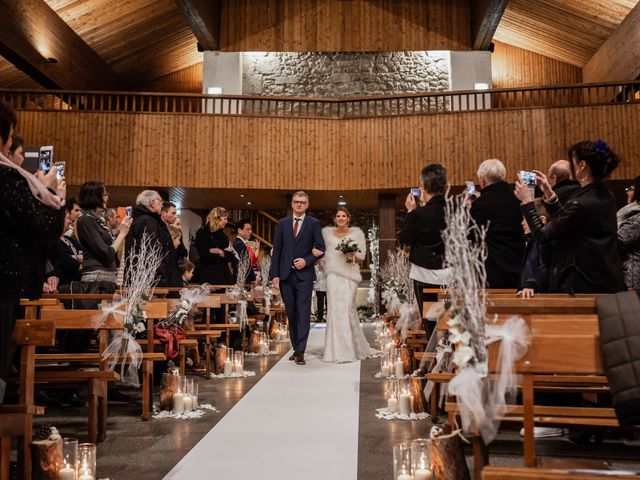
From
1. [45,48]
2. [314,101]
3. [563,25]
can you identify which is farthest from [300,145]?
[563,25]

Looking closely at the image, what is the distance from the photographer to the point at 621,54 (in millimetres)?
12336

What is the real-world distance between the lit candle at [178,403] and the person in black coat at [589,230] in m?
2.45

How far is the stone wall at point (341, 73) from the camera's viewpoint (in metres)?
15.3

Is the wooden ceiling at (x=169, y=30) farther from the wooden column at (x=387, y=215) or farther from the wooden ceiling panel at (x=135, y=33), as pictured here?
the wooden column at (x=387, y=215)

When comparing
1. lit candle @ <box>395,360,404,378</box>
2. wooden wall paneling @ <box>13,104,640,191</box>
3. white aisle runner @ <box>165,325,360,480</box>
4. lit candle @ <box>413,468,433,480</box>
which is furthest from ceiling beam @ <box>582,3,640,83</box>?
lit candle @ <box>413,468,433,480</box>

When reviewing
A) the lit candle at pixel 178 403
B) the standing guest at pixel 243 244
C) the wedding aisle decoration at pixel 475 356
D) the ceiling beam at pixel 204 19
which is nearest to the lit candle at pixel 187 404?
the lit candle at pixel 178 403

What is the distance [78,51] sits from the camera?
1300 centimetres

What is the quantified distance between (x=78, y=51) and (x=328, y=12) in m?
5.86

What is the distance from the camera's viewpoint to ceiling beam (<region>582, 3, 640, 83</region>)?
11.5m

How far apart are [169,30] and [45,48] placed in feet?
11.2

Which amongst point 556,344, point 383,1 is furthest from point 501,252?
point 383,1

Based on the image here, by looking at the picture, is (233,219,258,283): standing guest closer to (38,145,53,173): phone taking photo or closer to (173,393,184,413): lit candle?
(38,145,53,173): phone taking photo

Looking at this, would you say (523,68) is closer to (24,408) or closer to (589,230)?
(589,230)

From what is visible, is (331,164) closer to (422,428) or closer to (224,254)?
(224,254)
